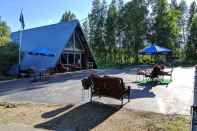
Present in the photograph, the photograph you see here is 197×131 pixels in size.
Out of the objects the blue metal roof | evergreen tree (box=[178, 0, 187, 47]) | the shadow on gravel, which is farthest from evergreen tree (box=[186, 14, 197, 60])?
the shadow on gravel

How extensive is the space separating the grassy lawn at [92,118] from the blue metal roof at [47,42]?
17907 millimetres

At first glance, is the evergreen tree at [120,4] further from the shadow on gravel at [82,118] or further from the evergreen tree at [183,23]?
the shadow on gravel at [82,118]

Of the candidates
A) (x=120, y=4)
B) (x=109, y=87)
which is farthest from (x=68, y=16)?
(x=109, y=87)

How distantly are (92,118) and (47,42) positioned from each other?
21906 millimetres

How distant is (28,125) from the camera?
7086 mm

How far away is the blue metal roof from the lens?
27.4 metres

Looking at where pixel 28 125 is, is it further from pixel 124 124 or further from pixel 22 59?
pixel 22 59

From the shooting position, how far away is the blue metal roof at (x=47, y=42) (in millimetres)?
27419

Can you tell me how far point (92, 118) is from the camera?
7.82 meters

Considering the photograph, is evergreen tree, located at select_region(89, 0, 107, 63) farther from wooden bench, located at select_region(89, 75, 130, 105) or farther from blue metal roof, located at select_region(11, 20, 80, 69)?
wooden bench, located at select_region(89, 75, 130, 105)

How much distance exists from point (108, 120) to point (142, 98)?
148 inches

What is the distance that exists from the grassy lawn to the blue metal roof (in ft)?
58.8

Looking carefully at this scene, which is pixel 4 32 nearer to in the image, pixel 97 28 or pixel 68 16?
pixel 97 28

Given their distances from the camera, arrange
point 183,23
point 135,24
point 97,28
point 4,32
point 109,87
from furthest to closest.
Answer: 1. point 183,23
2. point 97,28
3. point 135,24
4. point 4,32
5. point 109,87
